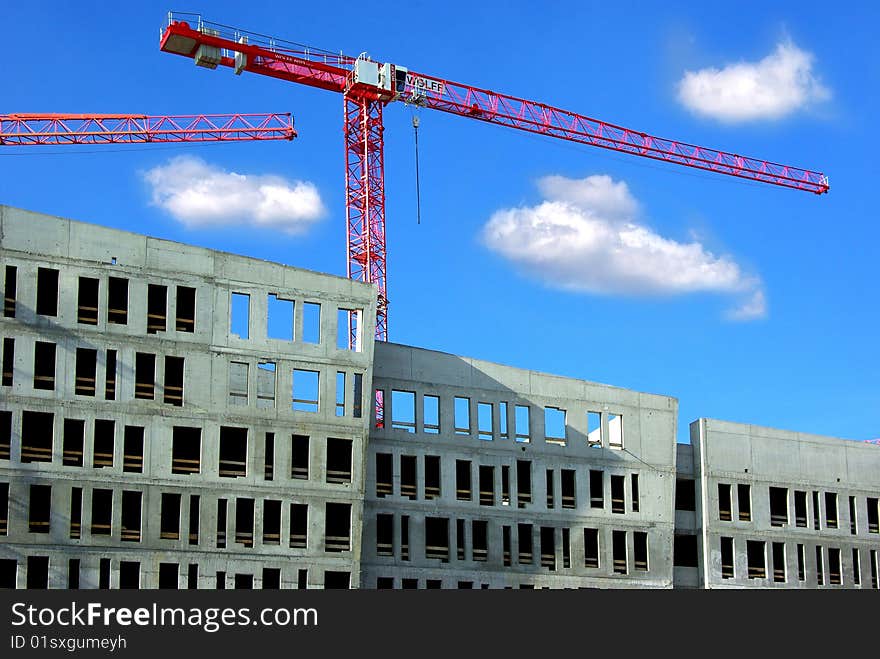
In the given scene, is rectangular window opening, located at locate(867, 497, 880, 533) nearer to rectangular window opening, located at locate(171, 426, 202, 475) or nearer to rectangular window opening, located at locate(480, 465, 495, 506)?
rectangular window opening, located at locate(480, 465, 495, 506)

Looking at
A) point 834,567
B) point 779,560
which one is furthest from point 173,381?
point 834,567

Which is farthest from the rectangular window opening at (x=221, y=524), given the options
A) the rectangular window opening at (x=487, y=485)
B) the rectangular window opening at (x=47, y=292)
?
the rectangular window opening at (x=487, y=485)

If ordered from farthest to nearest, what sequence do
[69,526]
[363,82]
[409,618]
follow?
1. [363,82]
2. [69,526]
3. [409,618]

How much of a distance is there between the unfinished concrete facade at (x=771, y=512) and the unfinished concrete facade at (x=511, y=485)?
3077 mm

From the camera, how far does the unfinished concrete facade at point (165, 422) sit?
65062mm

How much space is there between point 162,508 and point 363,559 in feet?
36.8

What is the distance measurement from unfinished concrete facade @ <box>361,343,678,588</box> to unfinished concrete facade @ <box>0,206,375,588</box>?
4122 millimetres

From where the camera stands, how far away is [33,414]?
216ft

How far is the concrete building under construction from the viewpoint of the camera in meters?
65.5

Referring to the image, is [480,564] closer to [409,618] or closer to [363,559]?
[363,559]

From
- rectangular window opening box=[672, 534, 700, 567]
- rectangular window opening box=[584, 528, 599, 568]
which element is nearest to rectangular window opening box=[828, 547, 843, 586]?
rectangular window opening box=[672, 534, 700, 567]

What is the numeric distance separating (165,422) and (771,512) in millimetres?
Result: 37706

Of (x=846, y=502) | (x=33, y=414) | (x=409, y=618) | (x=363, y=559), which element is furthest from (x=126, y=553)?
(x=846, y=502)

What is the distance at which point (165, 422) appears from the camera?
6756cm
